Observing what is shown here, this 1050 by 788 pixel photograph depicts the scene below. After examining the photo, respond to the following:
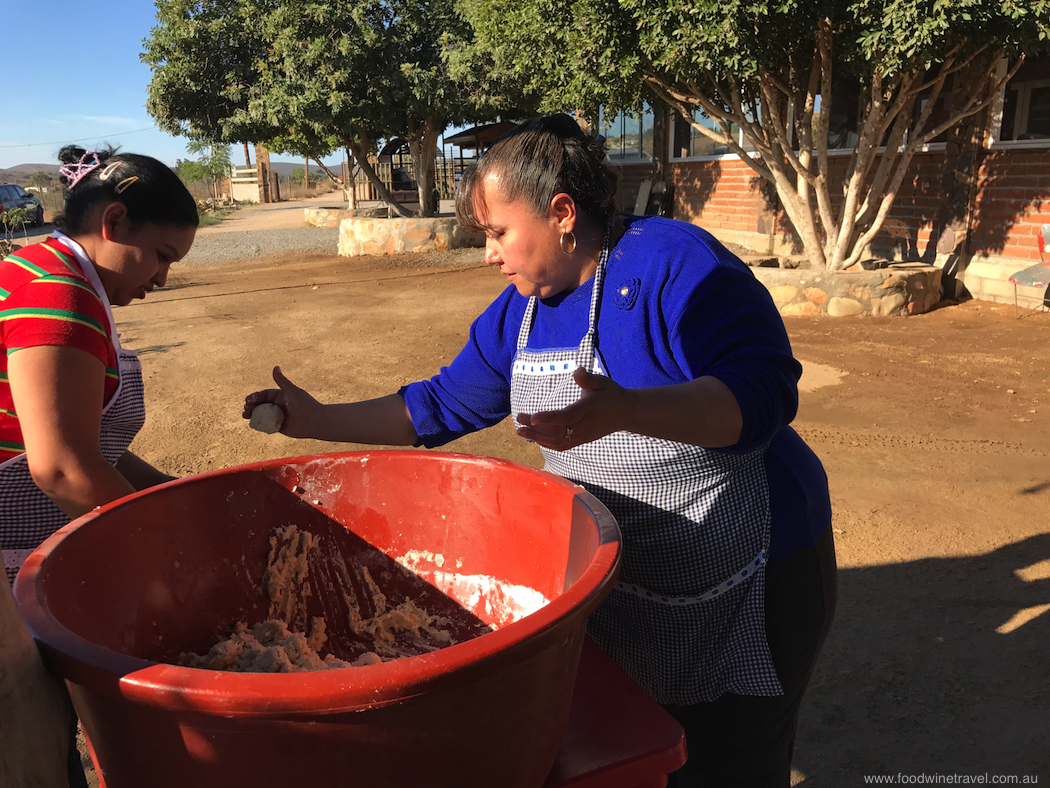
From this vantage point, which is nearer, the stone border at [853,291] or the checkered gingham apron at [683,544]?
the checkered gingham apron at [683,544]

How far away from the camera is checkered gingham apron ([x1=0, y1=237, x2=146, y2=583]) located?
1645 millimetres

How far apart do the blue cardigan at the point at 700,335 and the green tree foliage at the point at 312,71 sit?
44.5 feet

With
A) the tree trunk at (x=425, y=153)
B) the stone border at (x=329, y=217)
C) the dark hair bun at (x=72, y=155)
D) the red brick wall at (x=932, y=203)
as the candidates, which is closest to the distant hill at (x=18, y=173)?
the stone border at (x=329, y=217)

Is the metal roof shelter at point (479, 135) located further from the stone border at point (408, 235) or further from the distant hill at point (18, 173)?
the distant hill at point (18, 173)

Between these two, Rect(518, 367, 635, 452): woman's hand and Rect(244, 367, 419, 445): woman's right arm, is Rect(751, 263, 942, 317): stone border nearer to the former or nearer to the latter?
Rect(244, 367, 419, 445): woman's right arm

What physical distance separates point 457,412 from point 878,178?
755 cm

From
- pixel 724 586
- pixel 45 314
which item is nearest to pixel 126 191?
pixel 45 314

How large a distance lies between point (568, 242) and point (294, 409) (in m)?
0.78

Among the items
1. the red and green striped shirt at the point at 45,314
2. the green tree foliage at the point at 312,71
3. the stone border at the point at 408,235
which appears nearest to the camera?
the red and green striped shirt at the point at 45,314

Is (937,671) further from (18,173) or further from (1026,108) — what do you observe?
(18,173)

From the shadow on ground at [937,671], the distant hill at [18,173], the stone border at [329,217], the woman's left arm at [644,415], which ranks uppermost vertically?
the distant hill at [18,173]

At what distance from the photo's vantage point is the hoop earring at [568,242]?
1.62 meters

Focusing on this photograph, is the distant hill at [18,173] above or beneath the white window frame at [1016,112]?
above

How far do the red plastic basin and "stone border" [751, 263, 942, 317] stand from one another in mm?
6888
